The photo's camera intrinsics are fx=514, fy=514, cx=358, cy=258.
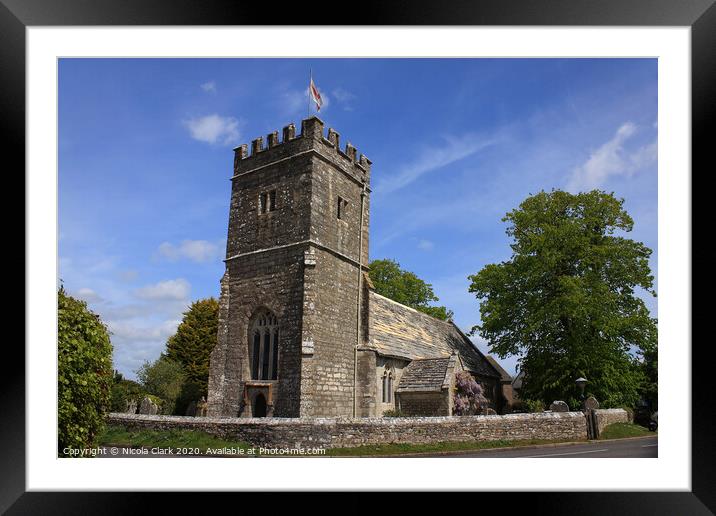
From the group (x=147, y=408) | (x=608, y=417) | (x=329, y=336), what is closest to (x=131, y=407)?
(x=147, y=408)

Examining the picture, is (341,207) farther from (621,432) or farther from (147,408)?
(621,432)

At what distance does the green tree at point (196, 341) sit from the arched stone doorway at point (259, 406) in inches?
662

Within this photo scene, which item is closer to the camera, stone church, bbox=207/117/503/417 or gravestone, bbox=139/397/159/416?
stone church, bbox=207/117/503/417

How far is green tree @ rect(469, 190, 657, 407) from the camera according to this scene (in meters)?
22.9

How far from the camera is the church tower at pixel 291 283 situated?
17.6 metres

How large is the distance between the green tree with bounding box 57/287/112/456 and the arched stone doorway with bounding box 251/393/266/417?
883 cm

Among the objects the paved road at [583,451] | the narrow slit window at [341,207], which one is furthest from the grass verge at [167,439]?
the narrow slit window at [341,207]

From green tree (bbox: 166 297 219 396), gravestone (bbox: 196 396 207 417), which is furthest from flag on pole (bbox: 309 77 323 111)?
green tree (bbox: 166 297 219 396)

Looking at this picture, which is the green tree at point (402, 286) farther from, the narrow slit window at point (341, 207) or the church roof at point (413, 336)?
the narrow slit window at point (341, 207)

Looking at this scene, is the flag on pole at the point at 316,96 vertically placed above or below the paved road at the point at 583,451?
above

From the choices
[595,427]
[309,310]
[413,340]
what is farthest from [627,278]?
[309,310]

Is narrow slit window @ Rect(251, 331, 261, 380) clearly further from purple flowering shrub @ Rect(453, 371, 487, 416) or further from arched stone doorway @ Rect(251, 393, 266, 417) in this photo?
purple flowering shrub @ Rect(453, 371, 487, 416)

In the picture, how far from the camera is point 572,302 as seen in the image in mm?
22516
